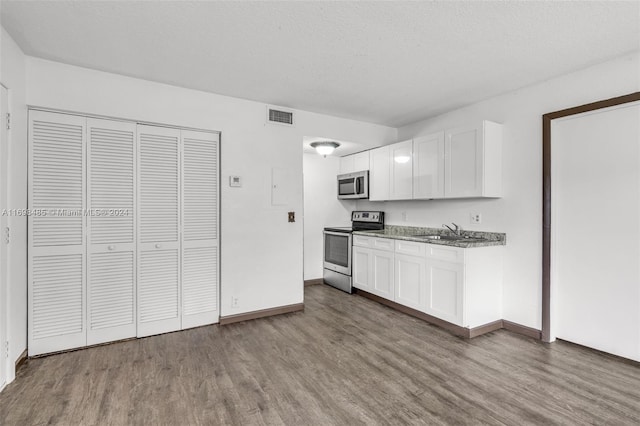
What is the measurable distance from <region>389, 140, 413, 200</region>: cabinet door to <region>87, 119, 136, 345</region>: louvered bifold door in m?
3.09

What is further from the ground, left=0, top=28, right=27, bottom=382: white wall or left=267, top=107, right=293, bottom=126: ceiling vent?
left=267, top=107, right=293, bottom=126: ceiling vent

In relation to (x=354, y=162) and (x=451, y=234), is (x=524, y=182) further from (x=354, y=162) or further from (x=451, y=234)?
(x=354, y=162)

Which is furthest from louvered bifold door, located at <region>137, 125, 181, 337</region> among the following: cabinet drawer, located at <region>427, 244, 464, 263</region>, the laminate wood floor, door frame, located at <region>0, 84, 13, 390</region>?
cabinet drawer, located at <region>427, 244, 464, 263</region>

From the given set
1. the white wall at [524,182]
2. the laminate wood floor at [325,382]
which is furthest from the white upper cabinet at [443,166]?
the laminate wood floor at [325,382]

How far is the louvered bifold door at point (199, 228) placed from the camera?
3279 mm

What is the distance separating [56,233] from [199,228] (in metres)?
1.17

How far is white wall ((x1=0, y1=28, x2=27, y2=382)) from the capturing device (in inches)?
89.0

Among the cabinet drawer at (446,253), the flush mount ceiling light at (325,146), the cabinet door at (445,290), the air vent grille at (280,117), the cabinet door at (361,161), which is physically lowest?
the cabinet door at (445,290)

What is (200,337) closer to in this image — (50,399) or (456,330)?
(50,399)

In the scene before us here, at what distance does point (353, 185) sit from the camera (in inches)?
197

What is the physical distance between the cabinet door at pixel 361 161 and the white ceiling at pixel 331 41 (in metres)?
1.61

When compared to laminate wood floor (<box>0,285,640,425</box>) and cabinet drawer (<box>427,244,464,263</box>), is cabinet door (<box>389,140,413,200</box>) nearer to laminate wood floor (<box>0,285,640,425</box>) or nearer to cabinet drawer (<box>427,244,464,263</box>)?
cabinet drawer (<box>427,244,464,263</box>)

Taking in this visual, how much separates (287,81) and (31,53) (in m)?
2.07

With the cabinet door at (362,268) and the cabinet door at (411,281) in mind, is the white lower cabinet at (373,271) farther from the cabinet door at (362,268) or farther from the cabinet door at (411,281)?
the cabinet door at (411,281)
